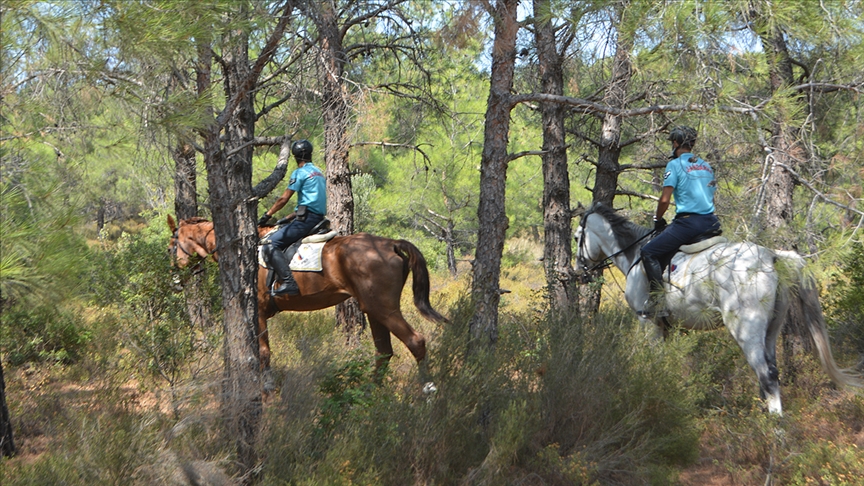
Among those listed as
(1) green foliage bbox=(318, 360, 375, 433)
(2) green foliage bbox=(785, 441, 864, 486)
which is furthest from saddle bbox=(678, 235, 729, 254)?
(1) green foliage bbox=(318, 360, 375, 433)

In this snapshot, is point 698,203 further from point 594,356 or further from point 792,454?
point 792,454

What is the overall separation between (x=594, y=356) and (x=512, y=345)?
765mm

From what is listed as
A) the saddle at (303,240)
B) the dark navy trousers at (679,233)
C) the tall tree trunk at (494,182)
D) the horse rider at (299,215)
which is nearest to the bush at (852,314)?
the dark navy trousers at (679,233)

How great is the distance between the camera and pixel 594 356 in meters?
6.04

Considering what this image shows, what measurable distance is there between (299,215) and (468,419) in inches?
152

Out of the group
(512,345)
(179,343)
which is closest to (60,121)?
(179,343)

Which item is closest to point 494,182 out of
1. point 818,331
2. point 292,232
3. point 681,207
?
point 681,207

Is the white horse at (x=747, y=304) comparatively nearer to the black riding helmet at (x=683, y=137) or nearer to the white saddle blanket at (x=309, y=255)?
the black riding helmet at (x=683, y=137)

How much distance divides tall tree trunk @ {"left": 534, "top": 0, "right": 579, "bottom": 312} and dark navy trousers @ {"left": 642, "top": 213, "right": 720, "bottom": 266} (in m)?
2.14

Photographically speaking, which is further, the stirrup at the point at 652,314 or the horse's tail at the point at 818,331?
the stirrup at the point at 652,314

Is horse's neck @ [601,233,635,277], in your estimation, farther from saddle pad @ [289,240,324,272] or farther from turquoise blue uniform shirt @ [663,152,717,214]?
saddle pad @ [289,240,324,272]

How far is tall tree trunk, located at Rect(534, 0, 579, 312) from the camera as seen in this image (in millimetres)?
9750

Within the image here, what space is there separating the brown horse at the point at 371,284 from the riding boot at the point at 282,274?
143 mm

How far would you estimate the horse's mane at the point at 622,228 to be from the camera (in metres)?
8.28
